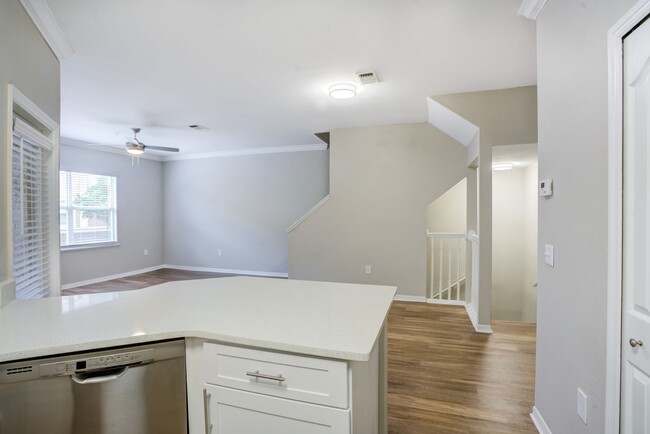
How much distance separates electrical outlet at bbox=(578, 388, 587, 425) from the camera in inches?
53.1

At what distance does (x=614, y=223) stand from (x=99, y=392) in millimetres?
1965

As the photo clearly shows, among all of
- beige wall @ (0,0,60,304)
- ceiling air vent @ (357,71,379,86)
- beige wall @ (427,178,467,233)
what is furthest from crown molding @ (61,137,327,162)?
beige wall @ (0,0,60,304)

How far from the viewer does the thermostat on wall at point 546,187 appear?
1.66m

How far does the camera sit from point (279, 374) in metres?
1.05

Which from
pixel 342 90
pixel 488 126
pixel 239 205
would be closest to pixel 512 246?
pixel 488 126

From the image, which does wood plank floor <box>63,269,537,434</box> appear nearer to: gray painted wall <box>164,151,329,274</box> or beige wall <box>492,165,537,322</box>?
beige wall <box>492,165,537,322</box>

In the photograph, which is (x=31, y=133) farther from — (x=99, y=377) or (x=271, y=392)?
(x=271, y=392)

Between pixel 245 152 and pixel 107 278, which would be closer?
pixel 107 278

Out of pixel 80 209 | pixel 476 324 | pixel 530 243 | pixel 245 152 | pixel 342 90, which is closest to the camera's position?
pixel 342 90

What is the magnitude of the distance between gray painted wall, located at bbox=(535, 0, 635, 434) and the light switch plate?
0.04 m

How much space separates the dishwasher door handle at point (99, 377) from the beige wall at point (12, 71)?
858 mm

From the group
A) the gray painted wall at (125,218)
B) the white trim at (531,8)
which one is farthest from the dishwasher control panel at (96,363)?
the gray painted wall at (125,218)

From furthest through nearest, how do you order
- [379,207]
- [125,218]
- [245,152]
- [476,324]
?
[245,152], [125,218], [379,207], [476,324]

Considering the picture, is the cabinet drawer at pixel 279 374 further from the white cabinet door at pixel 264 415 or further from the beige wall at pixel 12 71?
the beige wall at pixel 12 71
